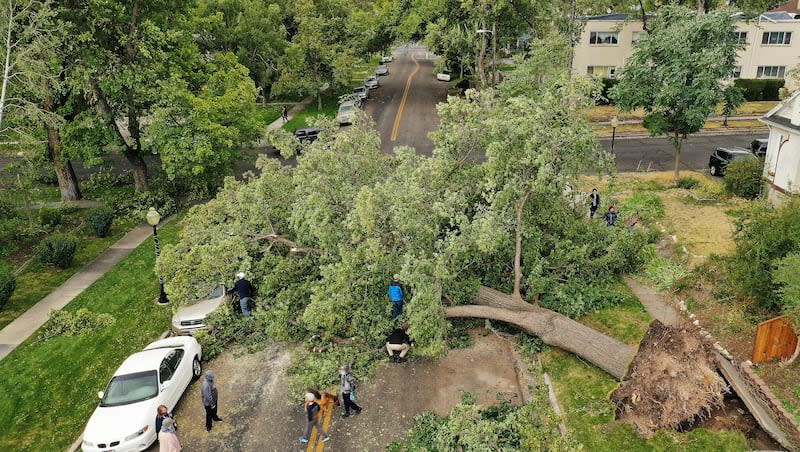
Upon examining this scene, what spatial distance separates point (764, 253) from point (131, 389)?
1522 cm

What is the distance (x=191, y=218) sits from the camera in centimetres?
1816

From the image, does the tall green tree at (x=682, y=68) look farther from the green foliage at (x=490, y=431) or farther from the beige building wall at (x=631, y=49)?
the green foliage at (x=490, y=431)

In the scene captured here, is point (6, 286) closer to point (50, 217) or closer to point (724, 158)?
point (50, 217)

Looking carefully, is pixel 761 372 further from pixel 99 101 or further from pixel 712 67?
pixel 99 101

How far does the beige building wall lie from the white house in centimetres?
2002

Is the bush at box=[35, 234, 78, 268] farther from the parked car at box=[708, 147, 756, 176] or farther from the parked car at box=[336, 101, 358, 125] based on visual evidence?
the parked car at box=[708, 147, 756, 176]

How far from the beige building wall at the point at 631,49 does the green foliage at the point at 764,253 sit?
30111 millimetres

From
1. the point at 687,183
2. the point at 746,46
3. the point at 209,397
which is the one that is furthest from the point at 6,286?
the point at 746,46

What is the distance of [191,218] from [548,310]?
36.6ft

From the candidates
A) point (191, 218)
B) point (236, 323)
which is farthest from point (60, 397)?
point (191, 218)

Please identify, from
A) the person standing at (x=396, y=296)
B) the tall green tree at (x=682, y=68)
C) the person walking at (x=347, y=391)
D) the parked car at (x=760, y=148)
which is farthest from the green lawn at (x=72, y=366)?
the parked car at (x=760, y=148)

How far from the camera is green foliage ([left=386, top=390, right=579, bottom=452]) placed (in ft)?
34.1

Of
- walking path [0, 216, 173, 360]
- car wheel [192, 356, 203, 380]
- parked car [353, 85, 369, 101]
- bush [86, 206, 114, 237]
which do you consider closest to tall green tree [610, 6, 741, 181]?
car wheel [192, 356, 203, 380]

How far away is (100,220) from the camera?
23453 mm
